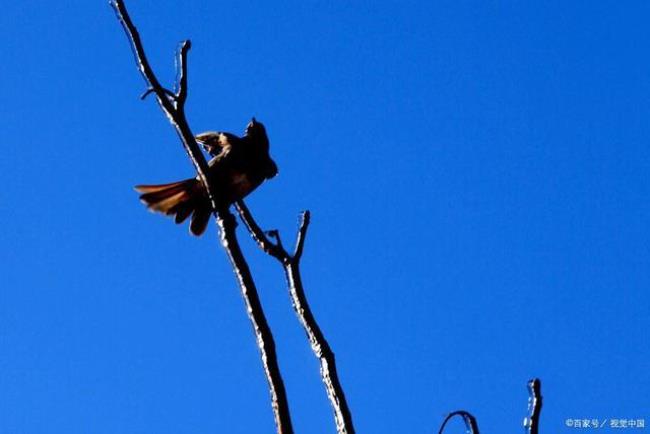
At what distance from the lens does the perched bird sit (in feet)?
16.0

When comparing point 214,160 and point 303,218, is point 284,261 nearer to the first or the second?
point 303,218

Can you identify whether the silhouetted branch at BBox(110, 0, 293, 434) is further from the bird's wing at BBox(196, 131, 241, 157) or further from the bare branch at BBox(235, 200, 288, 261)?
the bird's wing at BBox(196, 131, 241, 157)

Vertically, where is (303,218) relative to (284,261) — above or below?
above

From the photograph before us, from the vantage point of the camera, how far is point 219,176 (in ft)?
16.3

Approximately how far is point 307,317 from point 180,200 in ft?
7.46

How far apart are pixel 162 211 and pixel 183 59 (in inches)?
78.1

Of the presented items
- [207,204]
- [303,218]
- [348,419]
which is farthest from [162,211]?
[348,419]

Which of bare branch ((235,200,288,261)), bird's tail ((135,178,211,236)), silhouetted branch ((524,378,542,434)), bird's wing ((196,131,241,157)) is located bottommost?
silhouetted branch ((524,378,542,434))

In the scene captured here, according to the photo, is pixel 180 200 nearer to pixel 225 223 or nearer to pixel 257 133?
pixel 257 133

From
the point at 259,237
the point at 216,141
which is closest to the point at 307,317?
the point at 259,237

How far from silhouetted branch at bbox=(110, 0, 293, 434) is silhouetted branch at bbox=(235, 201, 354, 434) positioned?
1.09 feet

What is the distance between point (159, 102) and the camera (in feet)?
8.83

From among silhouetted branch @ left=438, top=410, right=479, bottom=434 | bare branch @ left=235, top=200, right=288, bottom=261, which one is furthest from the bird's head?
silhouetted branch @ left=438, top=410, right=479, bottom=434

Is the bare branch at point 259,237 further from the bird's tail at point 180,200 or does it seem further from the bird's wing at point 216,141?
the bird's wing at point 216,141
